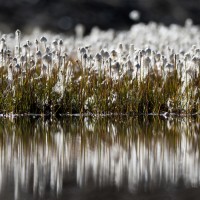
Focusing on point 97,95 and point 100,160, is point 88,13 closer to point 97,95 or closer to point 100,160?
point 97,95

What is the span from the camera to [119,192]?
5203 millimetres

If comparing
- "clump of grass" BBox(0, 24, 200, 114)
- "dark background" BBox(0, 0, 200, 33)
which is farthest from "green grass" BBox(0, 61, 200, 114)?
"dark background" BBox(0, 0, 200, 33)

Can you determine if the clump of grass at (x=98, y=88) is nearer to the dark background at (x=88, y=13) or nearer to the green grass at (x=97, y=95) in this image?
the green grass at (x=97, y=95)

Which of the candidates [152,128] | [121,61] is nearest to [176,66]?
[121,61]

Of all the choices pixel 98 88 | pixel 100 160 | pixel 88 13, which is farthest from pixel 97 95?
pixel 88 13

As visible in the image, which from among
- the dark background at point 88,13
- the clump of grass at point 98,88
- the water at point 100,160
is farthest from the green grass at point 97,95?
the dark background at point 88,13

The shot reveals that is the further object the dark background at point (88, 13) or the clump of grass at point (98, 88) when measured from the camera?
the dark background at point (88, 13)

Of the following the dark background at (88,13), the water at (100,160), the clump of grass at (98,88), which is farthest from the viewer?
the dark background at (88,13)

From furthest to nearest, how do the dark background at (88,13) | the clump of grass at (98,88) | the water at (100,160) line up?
the dark background at (88,13) < the clump of grass at (98,88) < the water at (100,160)

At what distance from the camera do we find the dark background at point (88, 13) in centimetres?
3459

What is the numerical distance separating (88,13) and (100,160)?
2917 centimetres

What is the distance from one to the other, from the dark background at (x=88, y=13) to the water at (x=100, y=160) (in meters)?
24.8

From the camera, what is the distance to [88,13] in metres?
35.4

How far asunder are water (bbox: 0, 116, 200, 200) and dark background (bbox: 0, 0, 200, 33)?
2484cm
